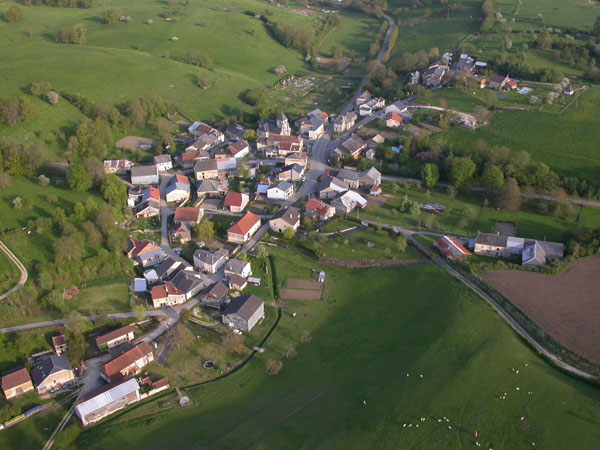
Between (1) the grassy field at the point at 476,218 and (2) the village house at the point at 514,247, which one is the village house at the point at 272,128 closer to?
(1) the grassy field at the point at 476,218

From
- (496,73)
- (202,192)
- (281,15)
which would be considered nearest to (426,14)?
(281,15)

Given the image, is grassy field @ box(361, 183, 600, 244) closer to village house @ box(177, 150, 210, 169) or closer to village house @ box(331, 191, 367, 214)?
village house @ box(331, 191, 367, 214)

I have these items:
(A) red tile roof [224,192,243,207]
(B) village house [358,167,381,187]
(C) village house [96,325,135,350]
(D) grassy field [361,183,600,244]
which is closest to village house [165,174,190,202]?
(A) red tile roof [224,192,243,207]

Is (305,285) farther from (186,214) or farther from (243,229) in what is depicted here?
(186,214)

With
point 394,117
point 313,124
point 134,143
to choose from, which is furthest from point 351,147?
point 134,143

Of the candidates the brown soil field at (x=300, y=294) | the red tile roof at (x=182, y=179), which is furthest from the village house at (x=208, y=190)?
the brown soil field at (x=300, y=294)
